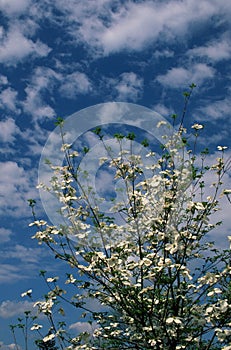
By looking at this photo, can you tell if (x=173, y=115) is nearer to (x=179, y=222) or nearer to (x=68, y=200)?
(x=179, y=222)

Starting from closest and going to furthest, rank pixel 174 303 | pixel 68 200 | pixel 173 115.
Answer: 1. pixel 174 303
2. pixel 68 200
3. pixel 173 115

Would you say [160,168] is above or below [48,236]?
above

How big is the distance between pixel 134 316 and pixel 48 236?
1.69 m

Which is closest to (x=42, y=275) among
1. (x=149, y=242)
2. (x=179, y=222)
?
(x=149, y=242)

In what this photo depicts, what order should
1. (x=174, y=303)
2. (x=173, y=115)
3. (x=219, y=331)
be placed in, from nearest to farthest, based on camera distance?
(x=219, y=331) < (x=174, y=303) < (x=173, y=115)

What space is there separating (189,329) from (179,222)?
1.63 meters

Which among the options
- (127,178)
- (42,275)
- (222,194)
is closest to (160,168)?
(127,178)

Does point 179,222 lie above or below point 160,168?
below

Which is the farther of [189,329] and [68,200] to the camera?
[68,200]

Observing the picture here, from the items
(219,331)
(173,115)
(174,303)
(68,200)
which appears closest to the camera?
(219,331)

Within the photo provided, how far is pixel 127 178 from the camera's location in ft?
21.6

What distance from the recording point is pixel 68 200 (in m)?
6.25

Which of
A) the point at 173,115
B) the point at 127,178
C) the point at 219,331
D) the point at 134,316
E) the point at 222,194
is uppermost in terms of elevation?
the point at 173,115

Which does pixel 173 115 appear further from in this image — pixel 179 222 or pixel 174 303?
pixel 174 303
